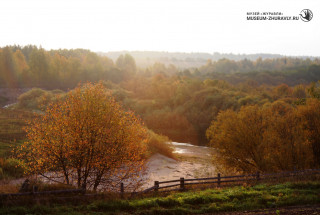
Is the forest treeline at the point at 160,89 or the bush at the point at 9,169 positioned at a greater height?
the forest treeline at the point at 160,89

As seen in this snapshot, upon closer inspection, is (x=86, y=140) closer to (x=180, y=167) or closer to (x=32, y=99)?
(x=180, y=167)

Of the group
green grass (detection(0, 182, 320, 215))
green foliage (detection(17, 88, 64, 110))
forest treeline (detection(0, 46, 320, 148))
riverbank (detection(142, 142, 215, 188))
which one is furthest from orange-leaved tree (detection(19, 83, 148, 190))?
green foliage (detection(17, 88, 64, 110))

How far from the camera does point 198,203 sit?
55.5 ft

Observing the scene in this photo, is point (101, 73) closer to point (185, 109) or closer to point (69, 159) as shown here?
point (185, 109)

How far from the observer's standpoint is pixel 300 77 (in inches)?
6368

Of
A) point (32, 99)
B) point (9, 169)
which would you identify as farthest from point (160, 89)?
point (9, 169)

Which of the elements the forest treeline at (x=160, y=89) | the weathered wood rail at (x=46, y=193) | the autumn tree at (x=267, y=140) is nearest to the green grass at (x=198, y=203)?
the weathered wood rail at (x=46, y=193)

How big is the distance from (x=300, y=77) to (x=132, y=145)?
536 ft

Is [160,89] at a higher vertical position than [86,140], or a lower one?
higher

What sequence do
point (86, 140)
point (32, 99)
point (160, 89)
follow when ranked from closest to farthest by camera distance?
point (86, 140)
point (32, 99)
point (160, 89)

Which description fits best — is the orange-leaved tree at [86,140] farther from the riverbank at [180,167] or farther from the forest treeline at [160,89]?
the forest treeline at [160,89]

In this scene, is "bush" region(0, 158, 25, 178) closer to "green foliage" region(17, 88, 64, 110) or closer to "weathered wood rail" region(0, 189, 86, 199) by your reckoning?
"weathered wood rail" region(0, 189, 86, 199)

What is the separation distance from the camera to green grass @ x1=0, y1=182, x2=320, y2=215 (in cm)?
1442

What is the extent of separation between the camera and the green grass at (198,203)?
14.4m
